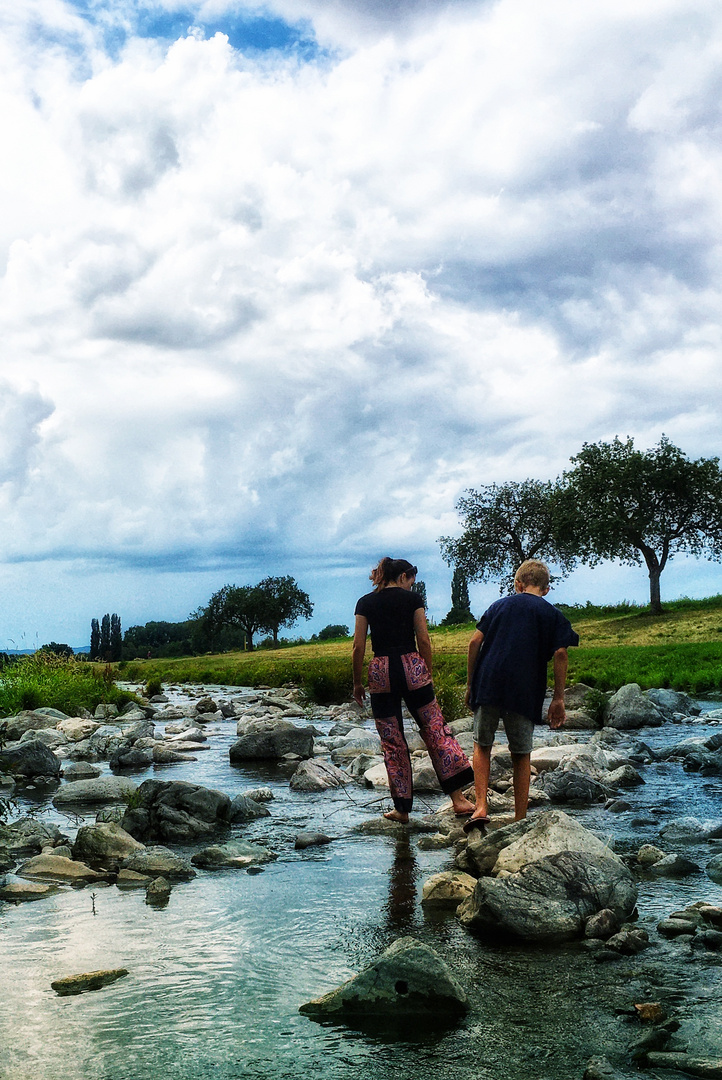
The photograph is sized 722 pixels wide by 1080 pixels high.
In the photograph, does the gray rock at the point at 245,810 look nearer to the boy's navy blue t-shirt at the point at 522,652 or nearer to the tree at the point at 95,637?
the boy's navy blue t-shirt at the point at 522,652

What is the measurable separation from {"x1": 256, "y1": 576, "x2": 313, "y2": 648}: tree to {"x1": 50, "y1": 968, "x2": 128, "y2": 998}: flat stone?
101263 millimetres

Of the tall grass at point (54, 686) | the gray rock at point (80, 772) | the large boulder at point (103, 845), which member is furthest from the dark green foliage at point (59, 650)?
the large boulder at point (103, 845)

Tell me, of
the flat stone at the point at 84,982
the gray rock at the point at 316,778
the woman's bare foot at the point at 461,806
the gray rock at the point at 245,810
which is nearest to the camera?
the flat stone at the point at 84,982

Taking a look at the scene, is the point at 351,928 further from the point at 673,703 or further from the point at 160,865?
the point at 673,703

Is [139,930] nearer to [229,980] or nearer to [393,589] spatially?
[229,980]

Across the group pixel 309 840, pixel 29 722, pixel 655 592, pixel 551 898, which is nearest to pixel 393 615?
pixel 309 840

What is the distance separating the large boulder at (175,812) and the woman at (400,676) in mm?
2107

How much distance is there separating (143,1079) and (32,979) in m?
1.60

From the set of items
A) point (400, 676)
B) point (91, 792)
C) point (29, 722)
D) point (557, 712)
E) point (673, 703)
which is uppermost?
point (400, 676)

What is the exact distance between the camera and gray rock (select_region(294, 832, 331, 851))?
8.73 m

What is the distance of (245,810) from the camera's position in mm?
10344

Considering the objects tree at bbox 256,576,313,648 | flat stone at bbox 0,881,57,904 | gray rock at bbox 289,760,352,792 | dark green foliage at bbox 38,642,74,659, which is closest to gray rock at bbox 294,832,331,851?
flat stone at bbox 0,881,57,904

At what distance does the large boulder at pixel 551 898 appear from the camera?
5.77 m

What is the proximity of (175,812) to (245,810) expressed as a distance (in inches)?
39.9
